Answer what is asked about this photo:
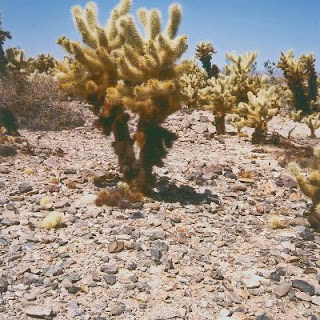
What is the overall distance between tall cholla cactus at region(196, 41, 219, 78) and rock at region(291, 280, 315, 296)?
20.2m

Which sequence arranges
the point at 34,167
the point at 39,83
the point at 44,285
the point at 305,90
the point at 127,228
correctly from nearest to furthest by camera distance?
the point at 44,285 → the point at 127,228 → the point at 34,167 → the point at 39,83 → the point at 305,90

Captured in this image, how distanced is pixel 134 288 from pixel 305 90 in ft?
61.3

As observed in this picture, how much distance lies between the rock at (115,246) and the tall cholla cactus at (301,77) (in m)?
16.3

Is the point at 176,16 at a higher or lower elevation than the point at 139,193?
higher

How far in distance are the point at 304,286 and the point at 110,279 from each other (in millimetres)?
2479

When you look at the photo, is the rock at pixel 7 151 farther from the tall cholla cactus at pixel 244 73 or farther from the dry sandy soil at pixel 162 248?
the tall cholla cactus at pixel 244 73

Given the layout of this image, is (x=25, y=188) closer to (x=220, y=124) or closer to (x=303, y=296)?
(x=303, y=296)

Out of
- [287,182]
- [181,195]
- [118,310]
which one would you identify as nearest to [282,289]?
[118,310]

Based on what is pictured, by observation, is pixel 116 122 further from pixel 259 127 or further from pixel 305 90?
pixel 305 90

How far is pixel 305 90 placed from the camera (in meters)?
20.7

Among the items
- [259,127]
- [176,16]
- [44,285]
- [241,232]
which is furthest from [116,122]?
[259,127]

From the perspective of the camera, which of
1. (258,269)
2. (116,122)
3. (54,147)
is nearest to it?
(258,269)

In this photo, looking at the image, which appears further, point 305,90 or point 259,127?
point 305,90

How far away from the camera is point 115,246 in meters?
5.56
